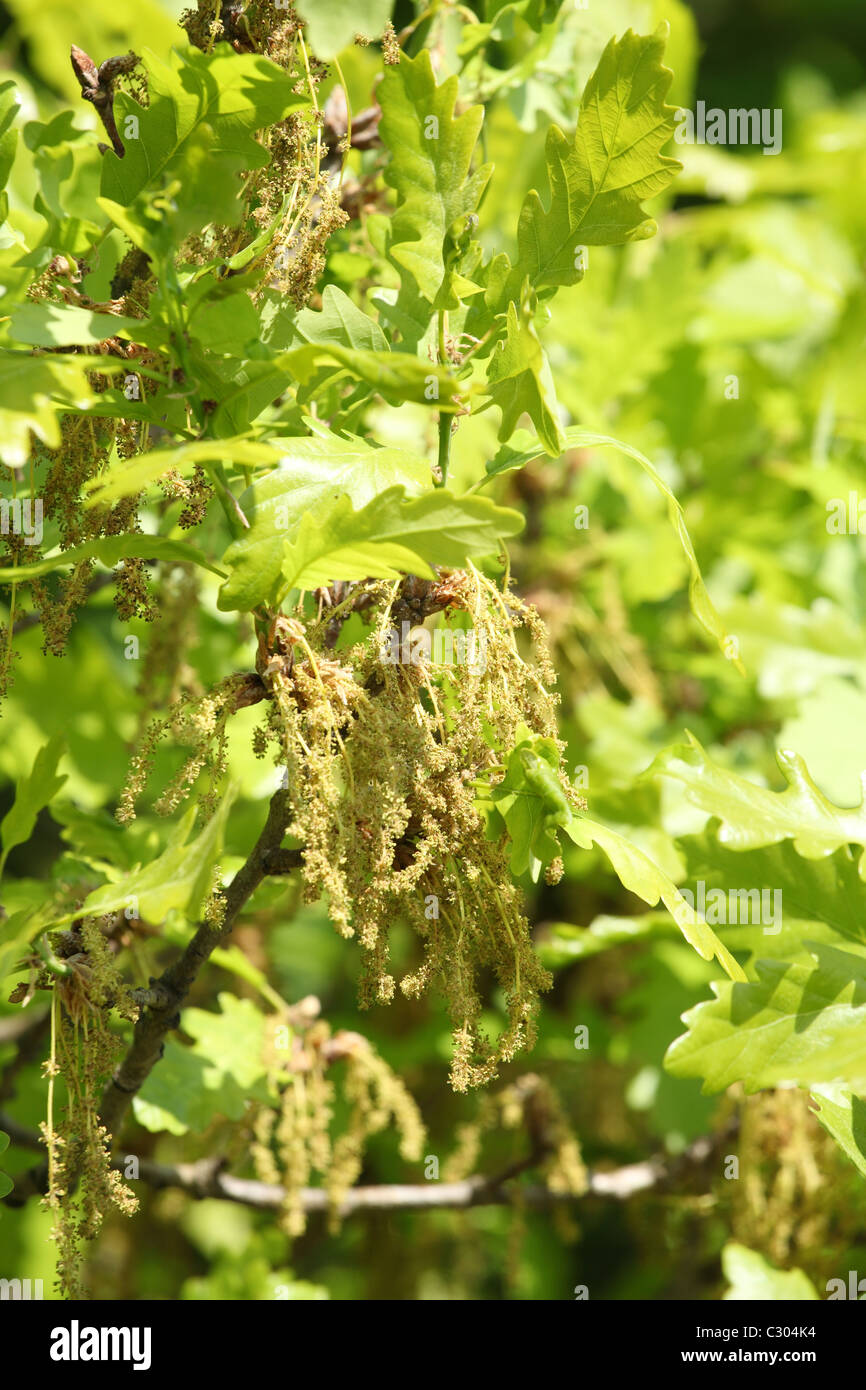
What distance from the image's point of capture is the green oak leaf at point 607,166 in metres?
0.65

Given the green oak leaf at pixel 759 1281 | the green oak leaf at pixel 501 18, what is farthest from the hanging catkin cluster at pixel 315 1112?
the green oak leaf at pixel 501 18

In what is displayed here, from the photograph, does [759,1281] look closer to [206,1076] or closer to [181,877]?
[206,1076]

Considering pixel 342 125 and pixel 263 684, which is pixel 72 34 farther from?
pixel 263 684

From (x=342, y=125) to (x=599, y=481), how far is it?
0.77m

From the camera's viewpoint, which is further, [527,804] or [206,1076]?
[206,1076]

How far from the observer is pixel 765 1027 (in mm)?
742

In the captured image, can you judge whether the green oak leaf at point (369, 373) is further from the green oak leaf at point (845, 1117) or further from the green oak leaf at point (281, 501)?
the green oak leaf at point (845, 1117)

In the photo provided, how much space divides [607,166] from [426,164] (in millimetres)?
103

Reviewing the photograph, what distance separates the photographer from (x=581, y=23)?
1.23 metres

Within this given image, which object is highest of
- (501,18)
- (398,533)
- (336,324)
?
(501,18)

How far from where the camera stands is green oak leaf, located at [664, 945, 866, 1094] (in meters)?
0.73

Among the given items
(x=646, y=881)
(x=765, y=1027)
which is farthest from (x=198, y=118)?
(x=765, y=1027)

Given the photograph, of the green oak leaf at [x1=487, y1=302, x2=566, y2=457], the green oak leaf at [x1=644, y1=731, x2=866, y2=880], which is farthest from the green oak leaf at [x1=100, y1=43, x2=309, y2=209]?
the green oak leaf at [x1=644, y1=731, x2=866, y2=880]

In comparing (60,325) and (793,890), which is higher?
(60,325)
